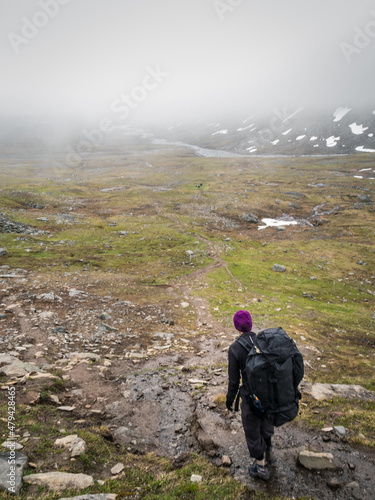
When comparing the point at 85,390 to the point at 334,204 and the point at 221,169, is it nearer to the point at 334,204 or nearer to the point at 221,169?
the point at 334,204

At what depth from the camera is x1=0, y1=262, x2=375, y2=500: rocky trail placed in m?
6.65

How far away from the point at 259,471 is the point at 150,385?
5.43 meters

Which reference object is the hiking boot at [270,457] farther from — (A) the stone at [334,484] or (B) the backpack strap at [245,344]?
(B) the backpack strap at [245,344]

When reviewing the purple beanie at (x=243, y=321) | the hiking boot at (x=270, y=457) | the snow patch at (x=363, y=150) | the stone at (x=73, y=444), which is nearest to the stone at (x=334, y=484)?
the hiking boot at (x=270, y=457)

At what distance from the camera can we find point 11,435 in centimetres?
635

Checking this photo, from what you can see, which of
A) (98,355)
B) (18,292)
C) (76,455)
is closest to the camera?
(76,455)

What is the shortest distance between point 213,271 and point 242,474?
24.5 meters

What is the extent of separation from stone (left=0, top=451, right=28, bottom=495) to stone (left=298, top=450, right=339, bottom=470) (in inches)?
252

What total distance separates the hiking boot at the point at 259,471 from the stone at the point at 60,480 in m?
3.73

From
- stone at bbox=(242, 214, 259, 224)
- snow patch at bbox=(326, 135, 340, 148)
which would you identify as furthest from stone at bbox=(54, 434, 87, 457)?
snow patch at bbox=(326, 135, 340, 148)

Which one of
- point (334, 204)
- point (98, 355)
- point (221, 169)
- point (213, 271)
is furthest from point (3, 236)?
point (221, 169)

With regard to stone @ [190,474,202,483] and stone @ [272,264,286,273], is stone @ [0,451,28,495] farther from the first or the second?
stone @ [272,264,286,273]

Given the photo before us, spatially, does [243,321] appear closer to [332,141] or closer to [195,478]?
[195,478]

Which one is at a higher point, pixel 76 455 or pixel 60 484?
pixel 60 484
